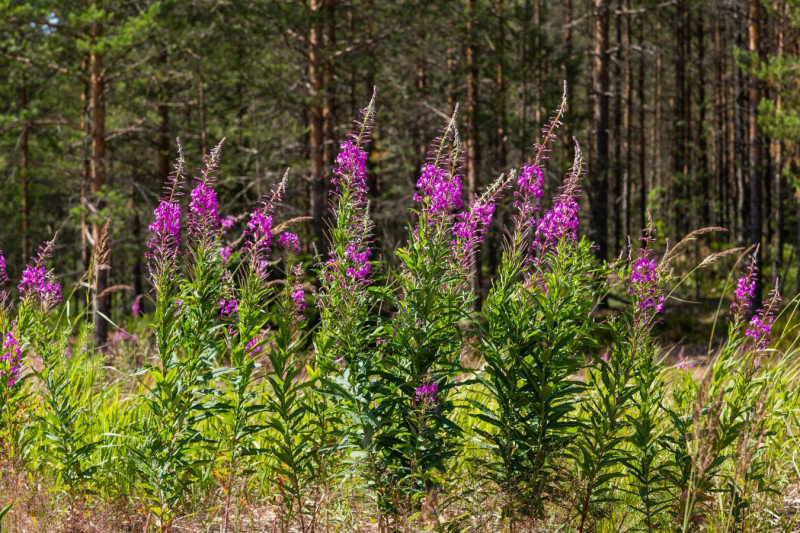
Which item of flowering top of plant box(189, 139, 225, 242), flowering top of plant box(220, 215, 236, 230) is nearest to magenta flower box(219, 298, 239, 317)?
flowering top of plant box(189, 139, 225, 242)

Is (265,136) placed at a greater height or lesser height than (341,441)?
greater

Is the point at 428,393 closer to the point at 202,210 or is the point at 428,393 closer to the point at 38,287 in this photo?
the point at 202,210

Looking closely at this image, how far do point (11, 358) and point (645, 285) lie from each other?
3406 mm

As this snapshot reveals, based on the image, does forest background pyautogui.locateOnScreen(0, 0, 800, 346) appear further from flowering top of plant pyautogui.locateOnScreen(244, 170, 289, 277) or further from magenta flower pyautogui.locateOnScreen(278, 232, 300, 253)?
flowering top of plant pyautogui.locateOnScreen(244, 170, 289, 277)

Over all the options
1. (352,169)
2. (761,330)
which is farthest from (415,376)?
(761,330)

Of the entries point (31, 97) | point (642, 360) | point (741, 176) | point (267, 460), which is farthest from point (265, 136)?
point (741, 176)

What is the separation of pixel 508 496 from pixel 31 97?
25287 millimetres

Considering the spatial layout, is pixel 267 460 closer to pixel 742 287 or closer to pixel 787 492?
pixel 742 287

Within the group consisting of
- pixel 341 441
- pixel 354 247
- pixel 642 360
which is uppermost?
pixel 354 247

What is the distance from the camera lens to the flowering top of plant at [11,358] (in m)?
4.16

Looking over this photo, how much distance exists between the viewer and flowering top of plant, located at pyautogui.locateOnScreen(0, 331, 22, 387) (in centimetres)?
416

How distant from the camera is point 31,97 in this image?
24.6m

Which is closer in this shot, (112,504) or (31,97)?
(112,504)

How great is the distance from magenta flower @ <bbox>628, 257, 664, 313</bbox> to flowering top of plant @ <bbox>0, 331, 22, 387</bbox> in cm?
327
